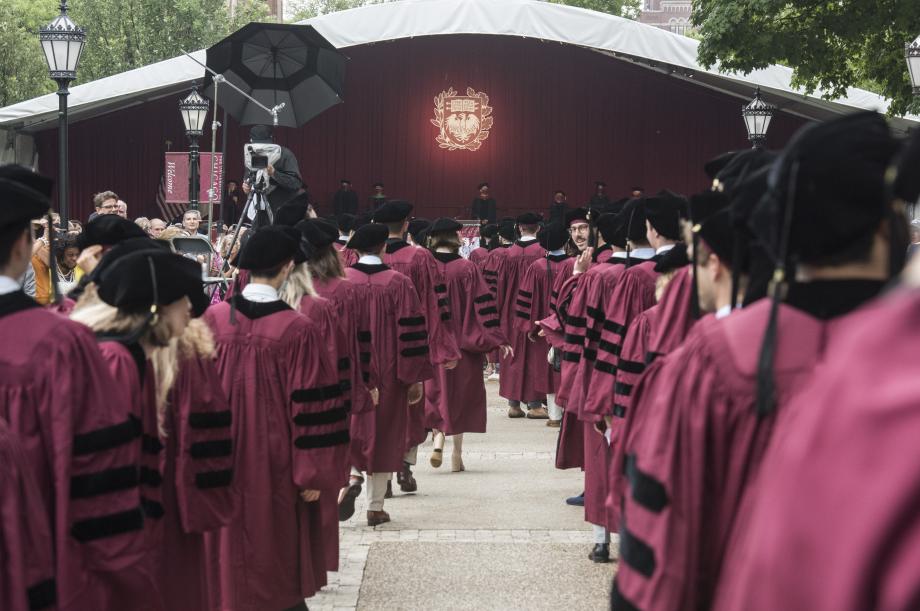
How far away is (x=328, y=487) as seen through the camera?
5.80 meters

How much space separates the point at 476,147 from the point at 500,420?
21.5 m

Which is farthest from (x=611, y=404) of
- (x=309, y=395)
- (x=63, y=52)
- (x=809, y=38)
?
(x=809, y=38)

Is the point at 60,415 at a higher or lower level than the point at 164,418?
higher

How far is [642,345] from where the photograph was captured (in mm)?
6418

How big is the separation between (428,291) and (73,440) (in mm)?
6906

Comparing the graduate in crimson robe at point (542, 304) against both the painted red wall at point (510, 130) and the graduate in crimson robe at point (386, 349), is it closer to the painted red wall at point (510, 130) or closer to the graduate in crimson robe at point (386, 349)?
the graduate in crimson robe at point (386, 349)

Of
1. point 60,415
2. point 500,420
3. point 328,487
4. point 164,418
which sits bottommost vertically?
point 500,420

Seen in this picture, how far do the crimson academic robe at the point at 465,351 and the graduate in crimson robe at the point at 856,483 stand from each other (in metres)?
→ 10.0

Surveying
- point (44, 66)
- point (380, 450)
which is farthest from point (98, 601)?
point (44, 66)

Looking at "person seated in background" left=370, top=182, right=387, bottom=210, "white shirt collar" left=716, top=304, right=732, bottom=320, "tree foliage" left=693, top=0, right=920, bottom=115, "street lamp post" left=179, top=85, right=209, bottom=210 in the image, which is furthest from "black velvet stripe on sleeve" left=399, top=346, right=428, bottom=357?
"person seated in background" left=370, top=182, right=387, bottom=210

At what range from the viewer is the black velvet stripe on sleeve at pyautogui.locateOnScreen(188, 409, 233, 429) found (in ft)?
15.8

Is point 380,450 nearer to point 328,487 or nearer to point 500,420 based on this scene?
point 328,487

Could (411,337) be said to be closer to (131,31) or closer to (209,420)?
(209,420)

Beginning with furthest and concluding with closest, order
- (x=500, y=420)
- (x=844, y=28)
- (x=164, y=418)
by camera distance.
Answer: (x=844, y=28) → (x=500, y=420) → (x=164, y=418)
